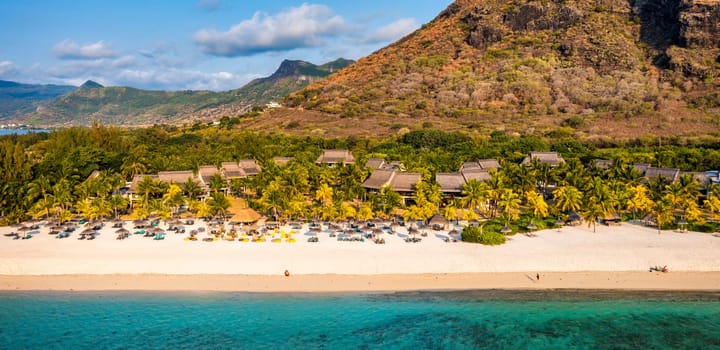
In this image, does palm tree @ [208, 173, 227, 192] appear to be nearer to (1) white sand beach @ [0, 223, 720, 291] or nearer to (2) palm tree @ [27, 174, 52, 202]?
(1) white sand beach @ [0, 223, 720, 291]

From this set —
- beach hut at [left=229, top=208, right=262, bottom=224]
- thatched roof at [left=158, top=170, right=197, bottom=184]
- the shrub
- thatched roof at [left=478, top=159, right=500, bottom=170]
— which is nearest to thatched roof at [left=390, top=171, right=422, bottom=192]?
the shrub

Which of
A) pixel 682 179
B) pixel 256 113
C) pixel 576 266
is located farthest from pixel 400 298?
pixel 256 113

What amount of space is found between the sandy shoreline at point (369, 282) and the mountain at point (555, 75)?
7018 cm

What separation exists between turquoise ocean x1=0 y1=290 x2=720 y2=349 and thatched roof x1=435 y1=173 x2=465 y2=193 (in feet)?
61.0

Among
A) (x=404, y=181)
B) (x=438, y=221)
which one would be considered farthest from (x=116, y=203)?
(x=438, y=221)

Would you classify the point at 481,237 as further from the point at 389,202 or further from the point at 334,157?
the point at 334,157

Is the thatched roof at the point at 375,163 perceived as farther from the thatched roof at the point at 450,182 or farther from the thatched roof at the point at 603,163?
the thatched roof at the point at 603,163

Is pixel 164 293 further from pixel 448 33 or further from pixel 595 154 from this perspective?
pixel 448 33

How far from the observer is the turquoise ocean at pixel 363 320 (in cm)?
2367

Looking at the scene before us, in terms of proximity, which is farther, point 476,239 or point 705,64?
point 705,64

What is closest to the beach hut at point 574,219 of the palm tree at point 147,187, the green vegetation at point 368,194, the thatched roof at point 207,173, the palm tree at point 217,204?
the green vegetation at point 368,194

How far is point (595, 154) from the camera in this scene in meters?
68.5

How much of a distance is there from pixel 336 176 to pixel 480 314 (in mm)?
27229

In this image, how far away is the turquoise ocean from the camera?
2367 centimetres
